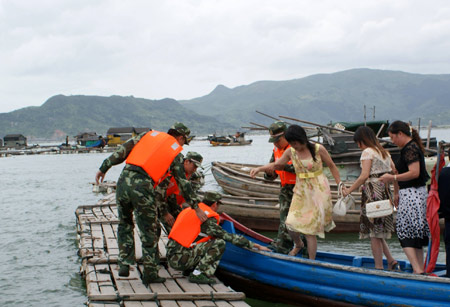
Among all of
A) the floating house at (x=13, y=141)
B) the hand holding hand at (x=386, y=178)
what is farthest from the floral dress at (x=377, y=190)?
the floating house at (x=13, y=141)

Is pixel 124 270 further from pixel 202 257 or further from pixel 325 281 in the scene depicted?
pixel 325 281

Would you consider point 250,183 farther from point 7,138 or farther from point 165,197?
point 7,138

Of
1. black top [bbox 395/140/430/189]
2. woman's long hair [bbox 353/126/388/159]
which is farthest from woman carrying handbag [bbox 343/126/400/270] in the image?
black top [bbox 395/140/430/189]

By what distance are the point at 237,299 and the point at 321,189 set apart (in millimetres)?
1770

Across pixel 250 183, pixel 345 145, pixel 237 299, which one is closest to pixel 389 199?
pixel 237 299

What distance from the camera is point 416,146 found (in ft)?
18.8

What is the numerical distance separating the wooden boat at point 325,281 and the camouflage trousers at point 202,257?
24.5 inches

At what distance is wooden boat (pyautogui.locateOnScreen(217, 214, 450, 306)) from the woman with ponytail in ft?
1.31

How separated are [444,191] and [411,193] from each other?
44 centimetres

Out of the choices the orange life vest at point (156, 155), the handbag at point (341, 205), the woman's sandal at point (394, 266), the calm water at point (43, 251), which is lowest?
the calm water at point (43, 251)

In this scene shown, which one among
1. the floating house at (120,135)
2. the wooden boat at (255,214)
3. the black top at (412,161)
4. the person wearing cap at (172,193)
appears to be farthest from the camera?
the floating house at (120,135)

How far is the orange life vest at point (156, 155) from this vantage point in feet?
19.4

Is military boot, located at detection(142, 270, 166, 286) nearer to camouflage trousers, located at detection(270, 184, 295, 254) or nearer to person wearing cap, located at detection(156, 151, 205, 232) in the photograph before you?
person wearing cap, located at detection(156, 151, 205, 232)

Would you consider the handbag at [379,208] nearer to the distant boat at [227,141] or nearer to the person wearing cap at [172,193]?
the person wearing cap at [172,193]
